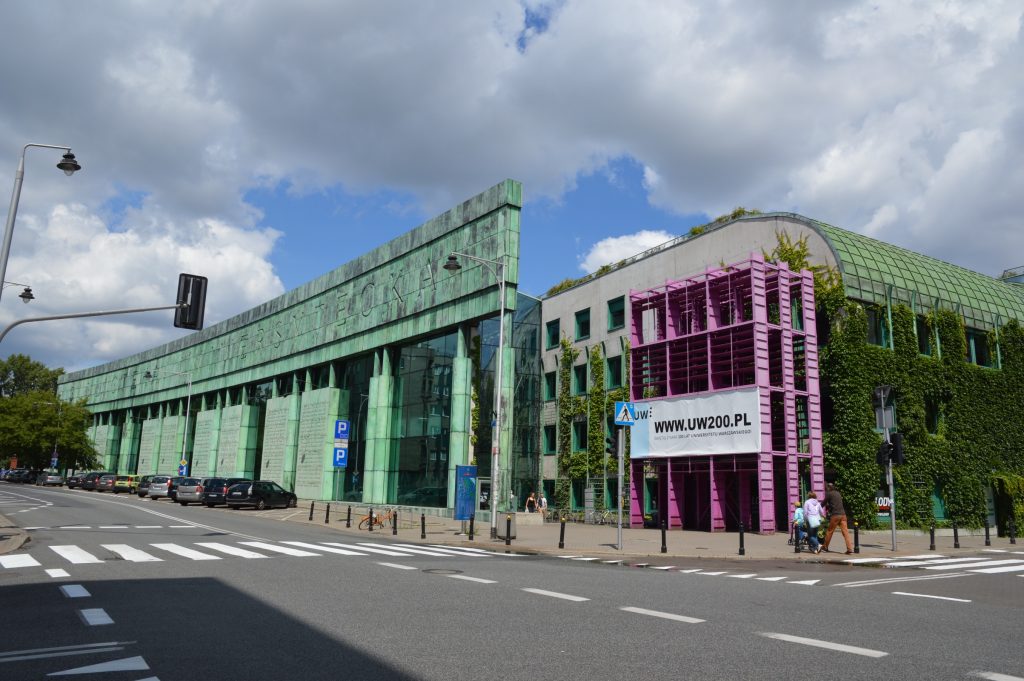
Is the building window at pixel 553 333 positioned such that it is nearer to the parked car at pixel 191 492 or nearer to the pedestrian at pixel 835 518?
Answer: the parked car at pixel 191 492

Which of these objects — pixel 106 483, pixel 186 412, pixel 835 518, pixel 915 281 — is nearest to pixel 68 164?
pixel 835 518

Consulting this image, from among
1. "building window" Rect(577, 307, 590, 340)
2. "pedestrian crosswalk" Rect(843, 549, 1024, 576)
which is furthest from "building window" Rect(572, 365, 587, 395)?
"pedestrian crosswalk" Rect(843, 549, 1024, 576)

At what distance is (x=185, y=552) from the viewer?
16.2m

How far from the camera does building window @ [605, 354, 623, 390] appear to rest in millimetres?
40072

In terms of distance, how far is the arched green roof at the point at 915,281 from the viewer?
31594mm

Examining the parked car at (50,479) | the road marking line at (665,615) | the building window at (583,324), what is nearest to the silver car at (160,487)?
the building window at (583,324)

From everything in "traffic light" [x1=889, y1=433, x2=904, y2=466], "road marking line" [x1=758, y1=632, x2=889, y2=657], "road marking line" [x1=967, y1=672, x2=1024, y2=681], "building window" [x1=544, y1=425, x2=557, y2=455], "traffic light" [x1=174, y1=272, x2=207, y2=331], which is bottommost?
"road marking line" [x1=758, y1=632, x2=889, y2=657]

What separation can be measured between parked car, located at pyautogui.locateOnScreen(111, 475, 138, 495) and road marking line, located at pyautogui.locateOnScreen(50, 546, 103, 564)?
47.6 metres

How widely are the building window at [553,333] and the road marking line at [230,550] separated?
1126 inches

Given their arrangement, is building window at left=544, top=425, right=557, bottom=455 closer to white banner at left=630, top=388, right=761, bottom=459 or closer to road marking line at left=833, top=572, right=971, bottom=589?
white banner at left=630, top=388, right=761, bottom=459

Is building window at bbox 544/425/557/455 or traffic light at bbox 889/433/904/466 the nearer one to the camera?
traffic light at bbox 889/433/904/466

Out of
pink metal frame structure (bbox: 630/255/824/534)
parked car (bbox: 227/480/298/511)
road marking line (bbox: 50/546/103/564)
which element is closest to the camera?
road marking line (bbox: 50/546/103/564)

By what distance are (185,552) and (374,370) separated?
30.8m

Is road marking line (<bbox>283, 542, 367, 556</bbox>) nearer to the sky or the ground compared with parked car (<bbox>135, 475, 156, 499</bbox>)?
nearer to the ground
